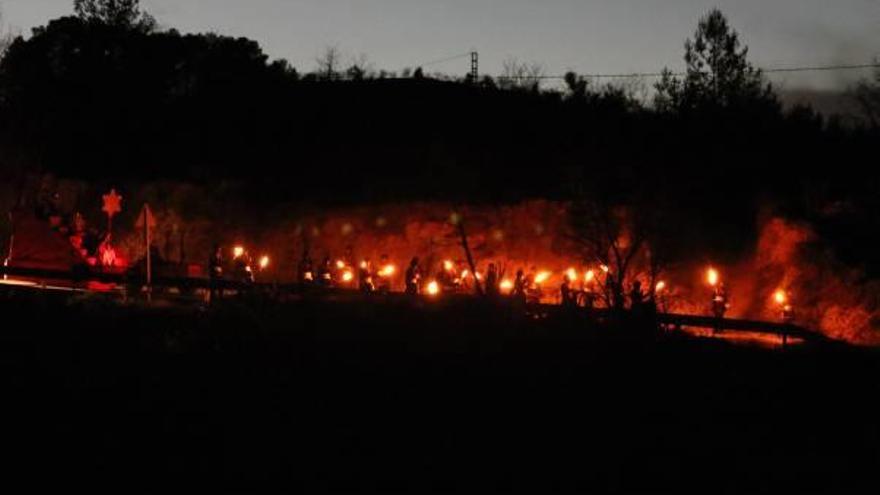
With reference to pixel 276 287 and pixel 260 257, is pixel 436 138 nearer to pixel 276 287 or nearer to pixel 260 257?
pixel 260 257

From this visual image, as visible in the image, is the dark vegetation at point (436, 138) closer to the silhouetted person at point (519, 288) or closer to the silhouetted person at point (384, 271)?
the silhouetted person at point (384, 271)

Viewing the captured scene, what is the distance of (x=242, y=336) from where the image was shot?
1358 cm

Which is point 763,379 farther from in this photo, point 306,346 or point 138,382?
point 138,382

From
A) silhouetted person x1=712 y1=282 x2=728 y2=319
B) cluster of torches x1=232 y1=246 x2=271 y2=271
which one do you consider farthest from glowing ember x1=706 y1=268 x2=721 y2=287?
cluster of torches x1=232 y1=246 x2=271 y2=271

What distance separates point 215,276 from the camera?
3006 centimetres

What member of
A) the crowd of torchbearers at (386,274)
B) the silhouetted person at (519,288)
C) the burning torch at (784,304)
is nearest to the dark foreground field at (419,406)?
the silhouetted person at (519,288)

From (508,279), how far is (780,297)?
8.88 metres

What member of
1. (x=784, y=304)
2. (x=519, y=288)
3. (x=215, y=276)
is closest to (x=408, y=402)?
(x=519, y=288)

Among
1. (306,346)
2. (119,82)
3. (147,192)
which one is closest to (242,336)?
(306,346)

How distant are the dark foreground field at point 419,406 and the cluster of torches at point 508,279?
1203 cm

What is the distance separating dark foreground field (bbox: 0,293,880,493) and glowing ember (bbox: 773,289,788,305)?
1436cm

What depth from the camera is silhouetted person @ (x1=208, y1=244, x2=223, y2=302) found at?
2236 centimetres

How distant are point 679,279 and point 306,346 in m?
21.8

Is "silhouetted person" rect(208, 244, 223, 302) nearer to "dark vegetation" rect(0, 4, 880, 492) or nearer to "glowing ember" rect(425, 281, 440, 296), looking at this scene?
"dark vegetation" rect(0, 4, 880, 492)
